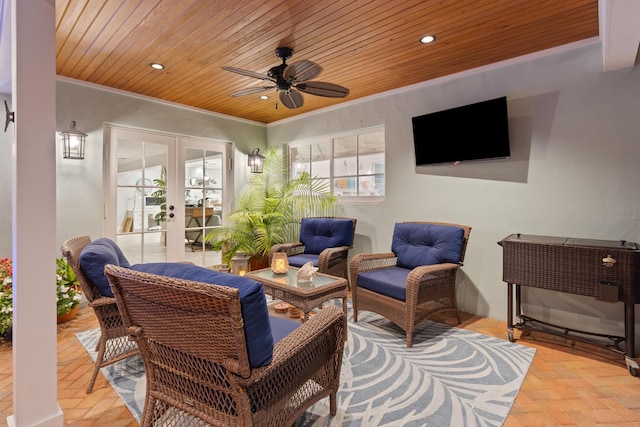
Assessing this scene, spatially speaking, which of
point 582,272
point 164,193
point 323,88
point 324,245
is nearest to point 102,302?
point 323,88

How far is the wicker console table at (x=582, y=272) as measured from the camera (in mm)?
2154

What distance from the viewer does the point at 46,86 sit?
1568mm

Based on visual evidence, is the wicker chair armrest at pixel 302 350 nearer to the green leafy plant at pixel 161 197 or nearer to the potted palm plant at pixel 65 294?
the potted palm plant at pixel 65 294

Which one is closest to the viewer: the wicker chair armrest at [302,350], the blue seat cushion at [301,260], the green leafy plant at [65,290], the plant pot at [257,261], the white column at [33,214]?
the wicker chair armrest at [302,350]

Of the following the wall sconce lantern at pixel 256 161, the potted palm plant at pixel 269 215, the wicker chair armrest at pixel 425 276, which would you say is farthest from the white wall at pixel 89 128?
the wicker chair armrest at pixel 425 276

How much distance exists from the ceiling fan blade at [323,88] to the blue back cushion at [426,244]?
1.48 metres

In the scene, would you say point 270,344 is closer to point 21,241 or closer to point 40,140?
point 21,241

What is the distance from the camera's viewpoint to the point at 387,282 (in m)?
2.71

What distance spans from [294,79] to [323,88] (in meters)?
0.27

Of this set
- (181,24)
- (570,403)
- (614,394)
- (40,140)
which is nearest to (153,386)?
(40,140)

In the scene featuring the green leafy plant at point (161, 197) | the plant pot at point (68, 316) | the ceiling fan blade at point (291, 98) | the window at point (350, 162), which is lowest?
the plant pot at point (68, 316)

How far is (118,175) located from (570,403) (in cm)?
470

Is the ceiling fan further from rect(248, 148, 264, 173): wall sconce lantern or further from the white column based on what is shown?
rect(248, 148, 264, 173): wall sconce lantern

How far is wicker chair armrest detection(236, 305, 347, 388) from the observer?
1223 mm
